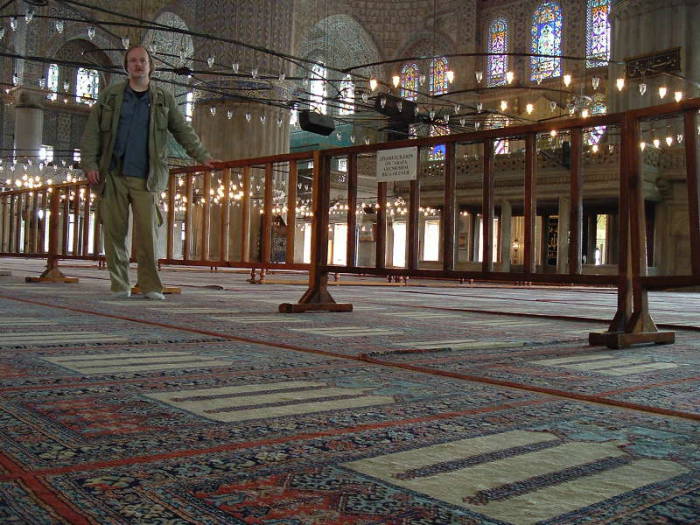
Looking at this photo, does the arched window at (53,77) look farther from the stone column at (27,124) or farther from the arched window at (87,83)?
the stone column at (27,124)

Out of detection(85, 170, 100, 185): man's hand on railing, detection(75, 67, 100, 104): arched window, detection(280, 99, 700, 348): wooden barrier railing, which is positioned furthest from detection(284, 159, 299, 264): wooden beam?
detection(75, 67, 100, 104): arched window

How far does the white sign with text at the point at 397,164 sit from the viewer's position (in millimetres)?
4188

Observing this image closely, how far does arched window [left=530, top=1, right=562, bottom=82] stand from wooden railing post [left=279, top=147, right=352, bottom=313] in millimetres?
23534

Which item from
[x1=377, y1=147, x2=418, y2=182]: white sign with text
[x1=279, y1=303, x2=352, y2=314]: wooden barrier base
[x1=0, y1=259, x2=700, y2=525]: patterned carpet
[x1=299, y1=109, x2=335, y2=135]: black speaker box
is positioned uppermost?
[x1=299, y1=109, x2=335, y2=135]: black speaker box

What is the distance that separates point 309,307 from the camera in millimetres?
4574

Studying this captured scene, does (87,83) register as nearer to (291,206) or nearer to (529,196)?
(291,206)

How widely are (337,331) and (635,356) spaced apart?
4.16 feet

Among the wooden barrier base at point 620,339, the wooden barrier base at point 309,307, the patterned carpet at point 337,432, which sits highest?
the wooden barrier base at point 309,307

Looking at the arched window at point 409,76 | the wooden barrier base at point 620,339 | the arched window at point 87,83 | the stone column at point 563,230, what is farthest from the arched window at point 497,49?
the wooden barrier base at point 620,339

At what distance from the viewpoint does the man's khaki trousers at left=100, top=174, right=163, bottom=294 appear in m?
4.67

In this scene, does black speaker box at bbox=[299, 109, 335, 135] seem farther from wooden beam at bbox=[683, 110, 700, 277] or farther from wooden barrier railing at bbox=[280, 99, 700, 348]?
wooden beam at bbox=[683, 110, 700, 277]

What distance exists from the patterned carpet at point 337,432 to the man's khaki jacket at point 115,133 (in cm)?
210

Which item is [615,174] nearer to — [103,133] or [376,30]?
[103,133]

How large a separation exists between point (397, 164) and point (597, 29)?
79.1 ft
